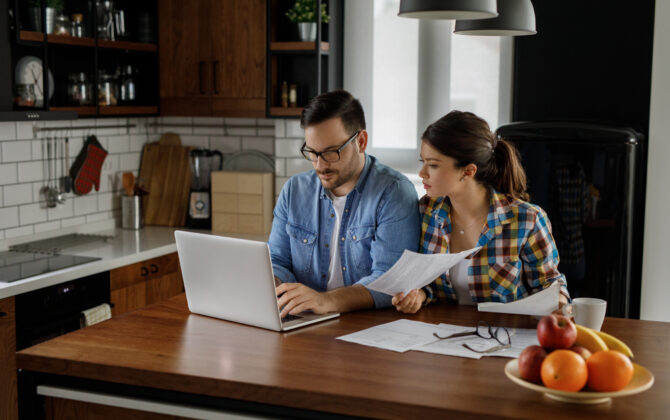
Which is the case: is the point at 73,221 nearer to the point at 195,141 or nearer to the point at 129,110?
the point at 129,110

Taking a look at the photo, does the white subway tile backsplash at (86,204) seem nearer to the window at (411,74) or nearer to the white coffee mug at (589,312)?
the window at (411,74)

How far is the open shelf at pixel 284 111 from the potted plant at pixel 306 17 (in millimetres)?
367

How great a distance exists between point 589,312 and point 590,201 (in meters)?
1.31

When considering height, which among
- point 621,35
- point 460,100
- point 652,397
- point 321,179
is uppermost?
point 621,35

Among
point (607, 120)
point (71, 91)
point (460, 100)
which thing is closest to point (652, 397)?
point (607, 120)

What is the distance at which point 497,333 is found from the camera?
6.91 feet

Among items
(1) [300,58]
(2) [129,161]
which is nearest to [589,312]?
(1) [300,58]

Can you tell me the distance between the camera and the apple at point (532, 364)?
1.64 m

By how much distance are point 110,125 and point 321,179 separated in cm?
225

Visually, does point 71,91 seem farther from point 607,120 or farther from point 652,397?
point 652,397

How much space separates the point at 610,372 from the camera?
159cm

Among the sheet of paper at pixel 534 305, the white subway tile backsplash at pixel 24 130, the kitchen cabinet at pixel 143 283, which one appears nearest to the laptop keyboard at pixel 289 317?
the sheet of paper at pixel 534 305

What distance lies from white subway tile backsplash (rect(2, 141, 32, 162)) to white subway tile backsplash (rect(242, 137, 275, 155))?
48.1 inches

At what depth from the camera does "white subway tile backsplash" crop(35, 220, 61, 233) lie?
13.3 feet
